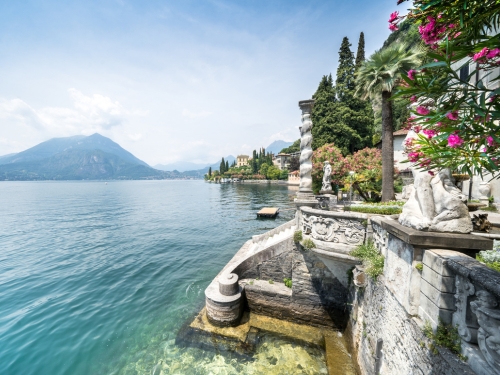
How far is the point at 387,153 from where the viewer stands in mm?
11258

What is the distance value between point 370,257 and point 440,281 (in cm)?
228

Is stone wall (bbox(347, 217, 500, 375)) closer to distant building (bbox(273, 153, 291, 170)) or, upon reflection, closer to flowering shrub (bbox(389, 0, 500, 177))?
flowering shrub (bbox(389, 0, 500, 177))

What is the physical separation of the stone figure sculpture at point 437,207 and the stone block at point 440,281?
0.70 metres

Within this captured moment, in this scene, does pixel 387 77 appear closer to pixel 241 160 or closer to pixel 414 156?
pixel 414 156

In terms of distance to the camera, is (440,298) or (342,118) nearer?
(440,298)

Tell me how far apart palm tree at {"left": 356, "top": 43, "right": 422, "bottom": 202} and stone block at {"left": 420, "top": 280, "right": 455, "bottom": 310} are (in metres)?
9.29

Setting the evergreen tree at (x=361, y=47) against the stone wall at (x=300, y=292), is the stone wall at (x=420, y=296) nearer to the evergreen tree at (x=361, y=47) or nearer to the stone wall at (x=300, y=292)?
the stone wall at (x=300, y=292)

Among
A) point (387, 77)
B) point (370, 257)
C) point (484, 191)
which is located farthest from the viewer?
point (484, 191)

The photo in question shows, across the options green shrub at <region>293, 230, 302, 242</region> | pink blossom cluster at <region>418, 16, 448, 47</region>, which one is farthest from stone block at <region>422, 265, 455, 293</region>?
green shrub at <region>293, 230, 302, 242</region>

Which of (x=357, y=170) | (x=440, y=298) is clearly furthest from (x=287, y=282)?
(x=357, y=170)

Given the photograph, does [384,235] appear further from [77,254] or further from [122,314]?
[77,254]

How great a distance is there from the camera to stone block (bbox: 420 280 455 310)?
2848 mm

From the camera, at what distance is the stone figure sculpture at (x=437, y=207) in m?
3.27

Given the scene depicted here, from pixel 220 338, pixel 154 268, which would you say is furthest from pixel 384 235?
pixel 154 268
